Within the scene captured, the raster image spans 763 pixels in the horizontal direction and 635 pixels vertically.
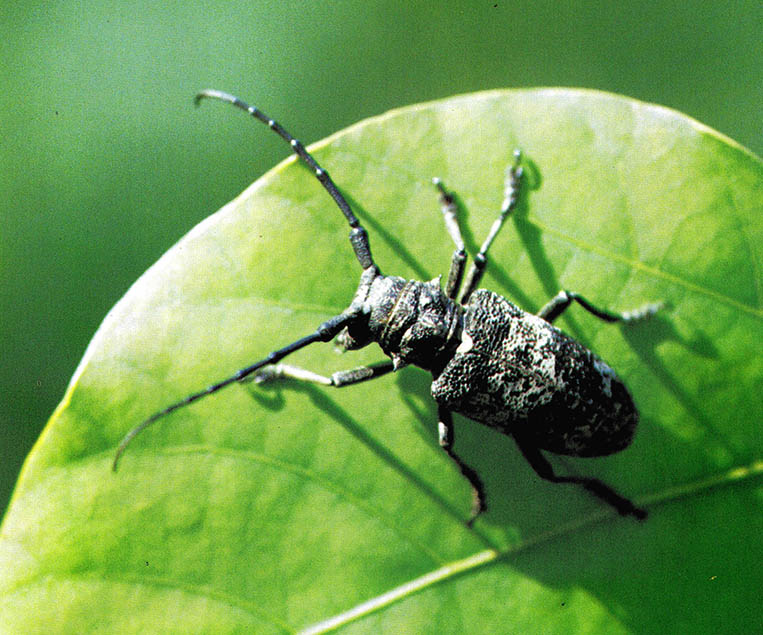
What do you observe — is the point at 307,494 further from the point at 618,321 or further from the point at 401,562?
the point at 618,321

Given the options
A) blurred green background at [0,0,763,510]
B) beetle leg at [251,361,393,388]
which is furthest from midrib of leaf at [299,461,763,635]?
blurred green background at [0,0,763,510]

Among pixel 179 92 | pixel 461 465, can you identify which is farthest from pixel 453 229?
pixel 179 92

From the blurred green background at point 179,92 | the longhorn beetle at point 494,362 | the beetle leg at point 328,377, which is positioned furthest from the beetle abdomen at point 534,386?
the blurred green background at point 179,92

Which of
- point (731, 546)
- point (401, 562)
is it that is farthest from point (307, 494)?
point (731, 546)

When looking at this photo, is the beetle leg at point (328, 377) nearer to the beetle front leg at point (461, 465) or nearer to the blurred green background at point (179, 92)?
the beetle front leg at point (461, 465)

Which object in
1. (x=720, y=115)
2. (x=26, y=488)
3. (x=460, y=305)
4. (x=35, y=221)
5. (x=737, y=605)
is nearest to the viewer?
(x=26, y=488)

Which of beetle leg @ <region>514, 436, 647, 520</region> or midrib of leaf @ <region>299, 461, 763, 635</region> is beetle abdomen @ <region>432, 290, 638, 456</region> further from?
midrib of leaf @ <region>299, 461, 763, 635</region>
